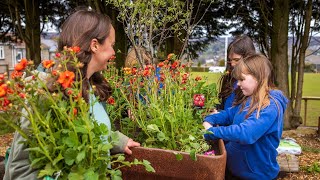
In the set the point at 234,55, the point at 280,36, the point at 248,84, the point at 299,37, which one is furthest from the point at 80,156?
the point at 299,37

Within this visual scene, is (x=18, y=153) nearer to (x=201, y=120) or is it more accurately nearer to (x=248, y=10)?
(x=201, y=120)

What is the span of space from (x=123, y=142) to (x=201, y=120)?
22.8 inches

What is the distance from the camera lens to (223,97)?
7.46ft

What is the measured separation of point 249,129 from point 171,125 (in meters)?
0.34

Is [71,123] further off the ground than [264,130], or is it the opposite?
[71,123]

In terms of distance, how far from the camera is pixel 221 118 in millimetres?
1835

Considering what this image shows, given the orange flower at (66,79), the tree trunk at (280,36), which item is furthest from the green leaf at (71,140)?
the tree trunk at (280,36)

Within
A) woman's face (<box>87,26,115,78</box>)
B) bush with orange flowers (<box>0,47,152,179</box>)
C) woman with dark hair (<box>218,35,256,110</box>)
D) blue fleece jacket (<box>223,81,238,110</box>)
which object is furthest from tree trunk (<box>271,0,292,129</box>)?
bush with orange flowers (<box>0,47,152,179</box>)

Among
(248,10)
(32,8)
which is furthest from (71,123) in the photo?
(32,8)

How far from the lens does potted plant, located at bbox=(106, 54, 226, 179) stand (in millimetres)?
1187

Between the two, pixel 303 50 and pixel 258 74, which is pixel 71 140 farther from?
pixel 303 50

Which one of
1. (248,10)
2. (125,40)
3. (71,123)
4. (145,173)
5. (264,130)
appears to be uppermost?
(248,10)

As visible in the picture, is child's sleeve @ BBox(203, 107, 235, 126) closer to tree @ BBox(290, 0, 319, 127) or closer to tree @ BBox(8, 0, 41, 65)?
tree @ BBox(290, 0, 319, 127)

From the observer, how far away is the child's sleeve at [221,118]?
1.75 m
